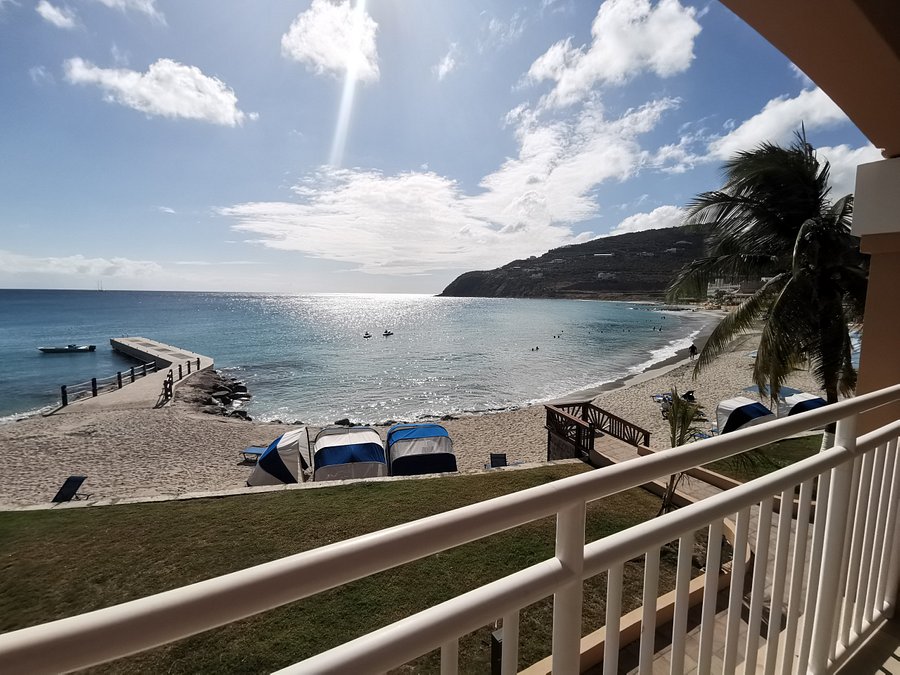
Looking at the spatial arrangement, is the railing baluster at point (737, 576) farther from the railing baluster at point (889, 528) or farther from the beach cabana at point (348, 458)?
the beach cabana at point (348, 458)

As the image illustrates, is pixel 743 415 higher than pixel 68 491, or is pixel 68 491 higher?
pixel 743 415

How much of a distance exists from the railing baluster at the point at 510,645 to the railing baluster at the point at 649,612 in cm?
39

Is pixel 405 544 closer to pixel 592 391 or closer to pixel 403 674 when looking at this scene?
pixel 403 674

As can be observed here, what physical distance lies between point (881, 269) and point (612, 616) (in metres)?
3.49

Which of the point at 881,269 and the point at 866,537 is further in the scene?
the point at 881,269

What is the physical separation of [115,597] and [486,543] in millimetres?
4099

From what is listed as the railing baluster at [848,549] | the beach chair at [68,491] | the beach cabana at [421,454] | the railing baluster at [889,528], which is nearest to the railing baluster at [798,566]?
the railing baluster at [848,549]

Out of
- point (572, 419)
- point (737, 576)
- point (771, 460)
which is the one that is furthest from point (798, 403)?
point (737, 576)

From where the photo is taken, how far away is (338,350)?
4672cm

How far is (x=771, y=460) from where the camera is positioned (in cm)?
853

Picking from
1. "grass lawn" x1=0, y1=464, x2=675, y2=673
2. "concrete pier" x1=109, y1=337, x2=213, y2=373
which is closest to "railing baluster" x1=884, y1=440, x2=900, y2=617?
"grass lawn" x1=0, y1=464, x2=675, y2=673

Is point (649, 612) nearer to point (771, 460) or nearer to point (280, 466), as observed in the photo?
point (771, 460)

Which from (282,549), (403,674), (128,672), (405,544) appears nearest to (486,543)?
(403,674)

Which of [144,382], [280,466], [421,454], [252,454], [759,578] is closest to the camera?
[759,578]
